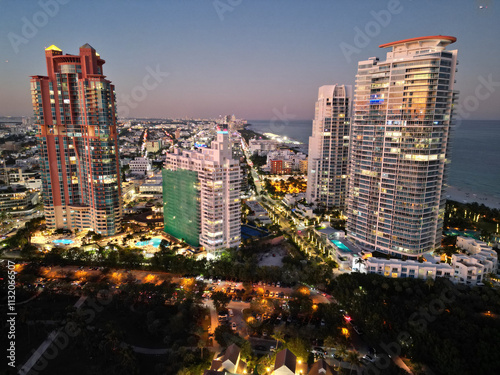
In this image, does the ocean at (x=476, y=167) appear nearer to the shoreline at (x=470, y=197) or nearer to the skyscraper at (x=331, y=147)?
the shoreline at (x=470, y=197)

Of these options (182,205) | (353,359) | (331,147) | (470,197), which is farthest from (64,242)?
(470,197)

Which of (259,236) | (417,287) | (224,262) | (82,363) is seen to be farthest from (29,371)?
(417,287)

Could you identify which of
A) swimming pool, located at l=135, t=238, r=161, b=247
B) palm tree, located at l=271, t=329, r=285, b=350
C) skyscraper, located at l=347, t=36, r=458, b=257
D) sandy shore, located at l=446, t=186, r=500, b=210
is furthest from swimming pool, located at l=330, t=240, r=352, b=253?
sandy shore, located at l=446, t=186, r=500, b=210

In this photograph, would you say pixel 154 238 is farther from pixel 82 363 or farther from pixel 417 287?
pixel 417 287

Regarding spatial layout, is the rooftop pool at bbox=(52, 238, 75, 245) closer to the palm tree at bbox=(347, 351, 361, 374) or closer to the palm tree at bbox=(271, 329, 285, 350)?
the palm tree at bbox=(271, 329, 285, 350)

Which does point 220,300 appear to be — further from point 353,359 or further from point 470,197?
point 470,197

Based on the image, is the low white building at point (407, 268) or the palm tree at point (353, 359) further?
the low white building at point (407, 268)

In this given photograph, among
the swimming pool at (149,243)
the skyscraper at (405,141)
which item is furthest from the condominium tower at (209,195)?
the skyscraper at (405,141)
